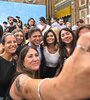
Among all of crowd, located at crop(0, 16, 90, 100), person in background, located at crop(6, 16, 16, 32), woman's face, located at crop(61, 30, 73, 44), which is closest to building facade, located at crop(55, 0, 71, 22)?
person in background, located at crop(6, 16, 16, 32)

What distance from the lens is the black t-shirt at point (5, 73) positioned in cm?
348

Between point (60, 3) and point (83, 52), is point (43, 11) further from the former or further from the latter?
point (83, 52)

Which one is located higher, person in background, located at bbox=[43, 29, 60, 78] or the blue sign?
the blue sign

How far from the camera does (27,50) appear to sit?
2990mm

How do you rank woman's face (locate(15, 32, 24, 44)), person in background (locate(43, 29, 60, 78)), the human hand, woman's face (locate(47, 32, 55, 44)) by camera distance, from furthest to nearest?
woman's face (locate(15, 32, 24, 44))
woman's face (locate(47, 32, 55, 44))
person in background (locate(43, 29, 60, 78))
the human hand

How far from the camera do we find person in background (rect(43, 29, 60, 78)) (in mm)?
4520

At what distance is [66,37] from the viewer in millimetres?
4609

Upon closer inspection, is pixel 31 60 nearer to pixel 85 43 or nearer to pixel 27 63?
pixel 27 63

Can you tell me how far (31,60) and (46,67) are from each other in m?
1.60

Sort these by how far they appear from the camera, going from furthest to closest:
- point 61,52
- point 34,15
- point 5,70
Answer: point 34,15 < point 61,52 < point 5,70

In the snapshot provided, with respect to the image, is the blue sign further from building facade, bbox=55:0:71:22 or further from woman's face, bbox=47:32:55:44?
woman's face, bbox=47:32:55:44

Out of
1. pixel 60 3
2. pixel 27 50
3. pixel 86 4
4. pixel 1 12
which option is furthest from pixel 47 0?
pixel 27 50

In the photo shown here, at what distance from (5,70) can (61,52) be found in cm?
107

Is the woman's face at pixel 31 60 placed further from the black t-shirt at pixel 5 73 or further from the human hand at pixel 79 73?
the human hand at pixel 79 73
